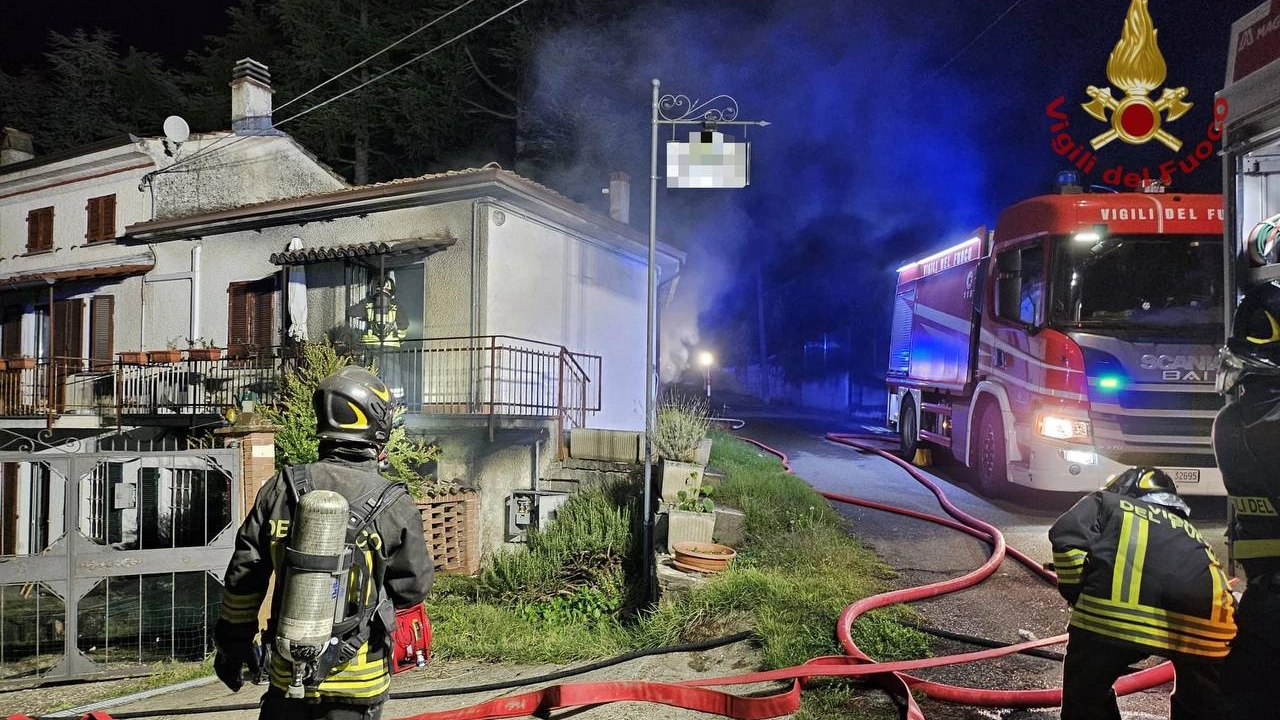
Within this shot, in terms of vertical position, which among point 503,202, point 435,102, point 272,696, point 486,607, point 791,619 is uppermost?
point 435,102

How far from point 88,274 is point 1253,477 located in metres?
18.4

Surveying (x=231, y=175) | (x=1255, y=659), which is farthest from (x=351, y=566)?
(x=231, y=175)

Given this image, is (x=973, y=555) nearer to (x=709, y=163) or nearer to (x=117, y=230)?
(x=709, y=163)

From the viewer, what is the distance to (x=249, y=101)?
50.0ft

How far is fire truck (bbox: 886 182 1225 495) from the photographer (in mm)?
6418

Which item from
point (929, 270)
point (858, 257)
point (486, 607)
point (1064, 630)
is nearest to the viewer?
point (1064, 630)

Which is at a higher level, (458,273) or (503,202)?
(503,202)

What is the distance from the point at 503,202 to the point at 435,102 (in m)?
12.2

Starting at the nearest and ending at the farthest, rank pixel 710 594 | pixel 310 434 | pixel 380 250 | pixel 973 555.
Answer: pixel 710 594 → pixel 973 555 → pixel 310 434 → pixel 380 250

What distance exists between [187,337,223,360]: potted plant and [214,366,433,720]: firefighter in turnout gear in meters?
11.5

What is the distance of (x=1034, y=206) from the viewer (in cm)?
738

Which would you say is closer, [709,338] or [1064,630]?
[1064,630]

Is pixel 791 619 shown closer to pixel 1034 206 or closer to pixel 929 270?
pixel 1034 206

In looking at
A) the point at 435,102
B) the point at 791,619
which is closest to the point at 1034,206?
the point at 791,619
